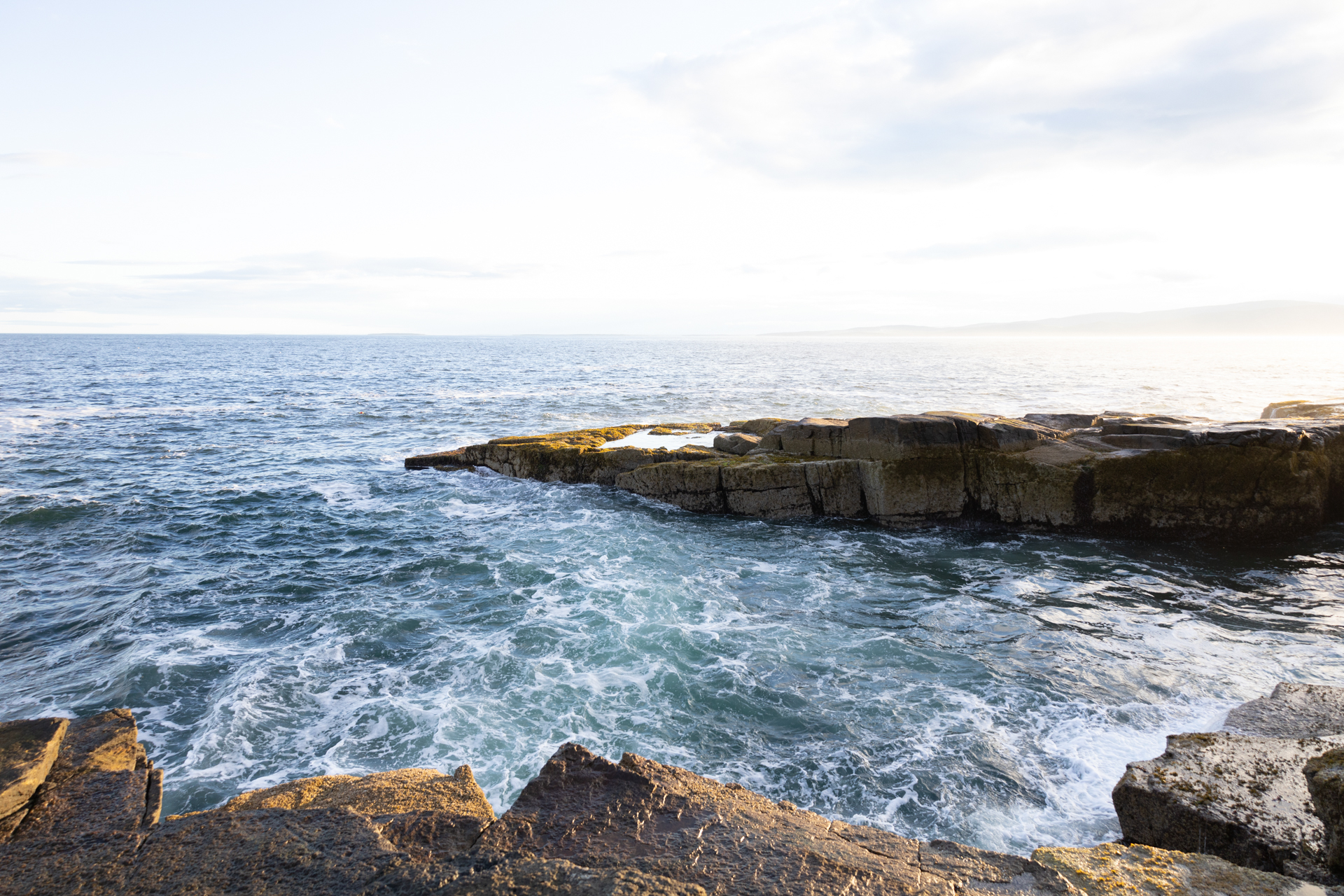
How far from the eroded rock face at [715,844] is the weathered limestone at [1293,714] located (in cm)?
531

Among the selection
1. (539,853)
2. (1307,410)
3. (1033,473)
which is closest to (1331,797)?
(539,853)

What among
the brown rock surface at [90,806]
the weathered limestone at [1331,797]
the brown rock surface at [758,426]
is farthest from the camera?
the brown rock surface at [758,426]

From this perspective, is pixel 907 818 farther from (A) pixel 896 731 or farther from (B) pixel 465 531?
(B) pixel 465 531

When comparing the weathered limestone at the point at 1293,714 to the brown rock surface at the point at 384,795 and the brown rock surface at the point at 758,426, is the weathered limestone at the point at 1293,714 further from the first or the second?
the brown rock surface at the point at 758,426

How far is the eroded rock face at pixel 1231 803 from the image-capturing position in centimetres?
531

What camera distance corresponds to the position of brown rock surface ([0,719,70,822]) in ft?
16.3

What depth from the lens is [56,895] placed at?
164 inches

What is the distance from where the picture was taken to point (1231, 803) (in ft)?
19.1

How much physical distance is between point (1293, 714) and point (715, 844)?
7875mm

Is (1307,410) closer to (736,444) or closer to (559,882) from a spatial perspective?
(736,444)

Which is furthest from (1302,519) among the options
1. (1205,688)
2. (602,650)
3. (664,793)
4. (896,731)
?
(664,793)

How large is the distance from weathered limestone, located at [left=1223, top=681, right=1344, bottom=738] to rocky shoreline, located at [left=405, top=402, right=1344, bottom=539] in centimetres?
943

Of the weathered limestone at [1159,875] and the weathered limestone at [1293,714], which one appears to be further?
the weathered limestone at [1293,714]

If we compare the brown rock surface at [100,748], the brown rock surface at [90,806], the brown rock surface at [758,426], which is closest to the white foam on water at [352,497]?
the brown rock surface at [758,426]
